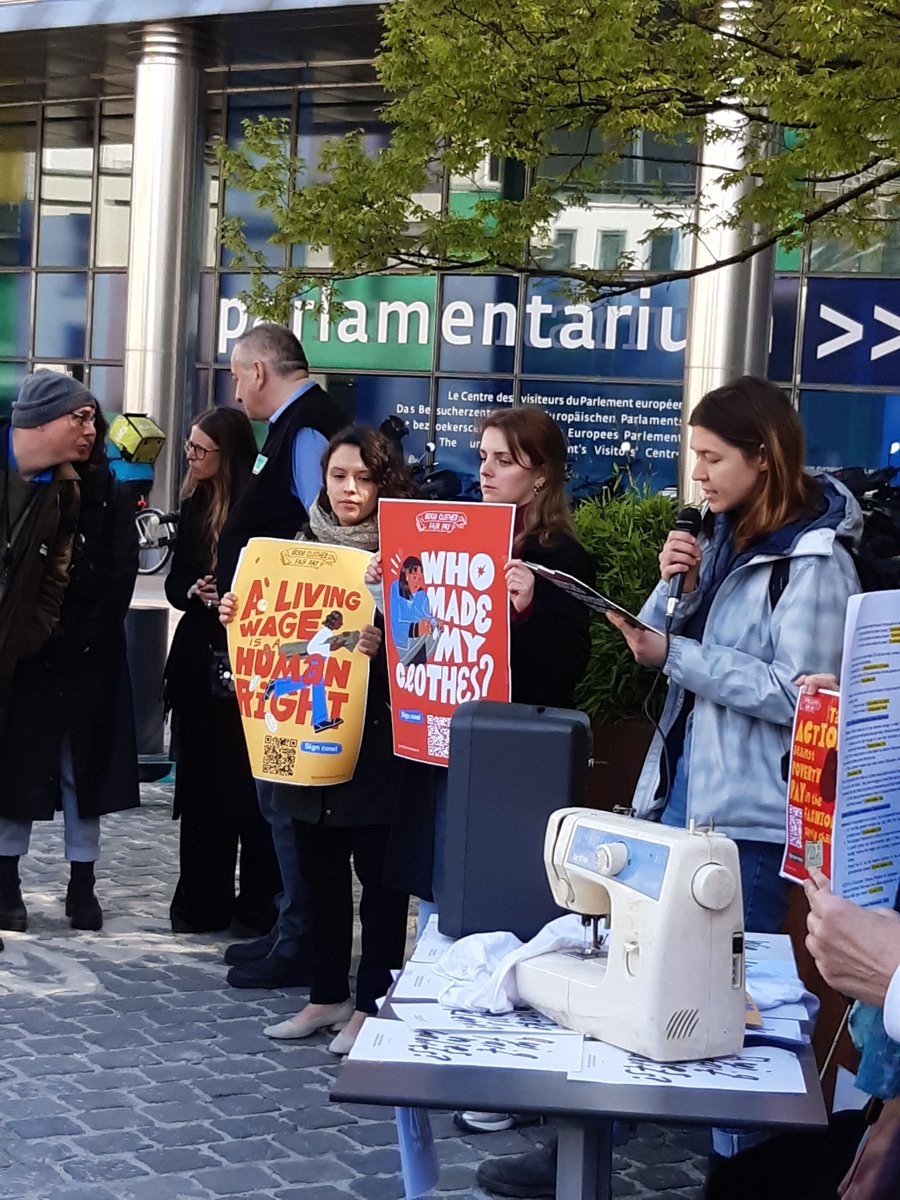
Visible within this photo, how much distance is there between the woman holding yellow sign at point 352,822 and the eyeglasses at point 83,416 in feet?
4.86

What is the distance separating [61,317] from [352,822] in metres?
18.8

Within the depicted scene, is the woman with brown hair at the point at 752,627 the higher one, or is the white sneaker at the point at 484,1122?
the woman with brown hair at the point at 752,627

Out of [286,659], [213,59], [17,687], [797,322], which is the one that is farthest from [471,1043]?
[213,59]

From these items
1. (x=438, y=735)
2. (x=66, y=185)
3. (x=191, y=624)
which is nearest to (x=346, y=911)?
(x=438, y=735)

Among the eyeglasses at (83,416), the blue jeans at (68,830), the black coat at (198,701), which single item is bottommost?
the blue jeans at (68,830)

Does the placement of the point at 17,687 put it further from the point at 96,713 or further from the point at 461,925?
the point at 461,925

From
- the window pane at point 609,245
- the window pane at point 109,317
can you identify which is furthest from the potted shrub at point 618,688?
the window pane at point 109,317

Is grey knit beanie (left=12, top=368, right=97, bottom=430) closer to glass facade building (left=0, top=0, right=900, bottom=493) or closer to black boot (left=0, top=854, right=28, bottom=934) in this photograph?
black boot (left=0, top=854, right=28, bottom=934)

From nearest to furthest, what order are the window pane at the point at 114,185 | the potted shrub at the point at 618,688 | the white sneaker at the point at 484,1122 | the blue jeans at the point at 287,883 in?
the white sneaker at the point at 484,1122 < the blue jeans at the point at 287,883 < the potted shrub at the point at 618,688 < the window pane at the point at 114,185

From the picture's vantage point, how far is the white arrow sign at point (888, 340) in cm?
1734

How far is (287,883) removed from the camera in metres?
6.04

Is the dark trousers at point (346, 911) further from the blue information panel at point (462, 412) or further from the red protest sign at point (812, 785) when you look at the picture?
the blue information panel at point (462, 412)

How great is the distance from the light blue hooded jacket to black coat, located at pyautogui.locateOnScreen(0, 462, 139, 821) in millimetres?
3398

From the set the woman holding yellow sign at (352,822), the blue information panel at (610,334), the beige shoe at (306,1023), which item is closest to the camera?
the woman holding yellow sign at (352,822)
